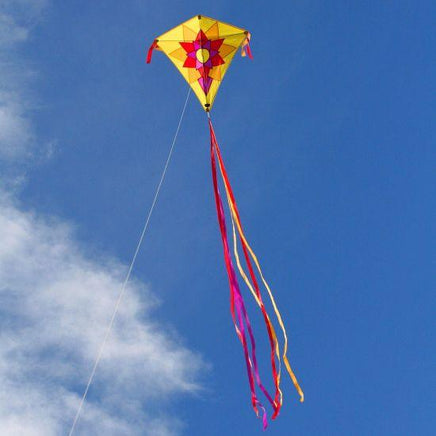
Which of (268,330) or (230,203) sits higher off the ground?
(230,203)

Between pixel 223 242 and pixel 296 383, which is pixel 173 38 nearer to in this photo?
pixel 223 242

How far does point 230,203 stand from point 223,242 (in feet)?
2.43

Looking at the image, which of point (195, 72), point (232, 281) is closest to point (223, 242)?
point (232, 281)

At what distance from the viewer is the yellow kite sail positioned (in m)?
9.80

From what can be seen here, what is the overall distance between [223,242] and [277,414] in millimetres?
2550

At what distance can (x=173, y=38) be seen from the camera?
9938 millimetres

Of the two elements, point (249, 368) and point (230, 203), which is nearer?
point (249, 368)

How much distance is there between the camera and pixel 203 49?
1003 cm

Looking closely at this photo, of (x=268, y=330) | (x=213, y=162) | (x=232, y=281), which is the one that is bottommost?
(x=268, y=330)

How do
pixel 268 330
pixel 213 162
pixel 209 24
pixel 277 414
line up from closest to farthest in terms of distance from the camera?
1. pixel 277 414
2. pixel 268 330
3. pixel 213 162
4. pixel 209 24

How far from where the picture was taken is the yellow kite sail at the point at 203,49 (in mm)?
9805

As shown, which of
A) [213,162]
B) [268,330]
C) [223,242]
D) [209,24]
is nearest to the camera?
[268,330]

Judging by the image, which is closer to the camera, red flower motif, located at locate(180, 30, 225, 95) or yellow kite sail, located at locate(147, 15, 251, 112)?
yellow kite sail, located at locate(147, 15, 251, 112)

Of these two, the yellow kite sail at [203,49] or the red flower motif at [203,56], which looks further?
the red flower motif at [203,56]
